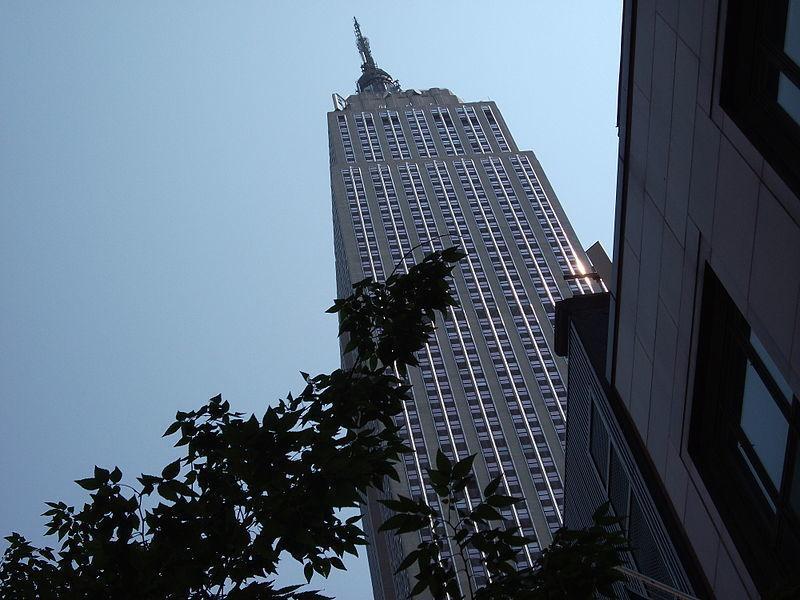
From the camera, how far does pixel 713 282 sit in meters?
15.4

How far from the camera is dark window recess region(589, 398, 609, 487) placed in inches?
1181

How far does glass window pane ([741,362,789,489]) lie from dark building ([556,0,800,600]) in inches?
1.3

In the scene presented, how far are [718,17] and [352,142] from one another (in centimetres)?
16984

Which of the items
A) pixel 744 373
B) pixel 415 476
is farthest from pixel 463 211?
pixel 744 373

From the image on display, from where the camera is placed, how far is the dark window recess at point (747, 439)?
553 inches

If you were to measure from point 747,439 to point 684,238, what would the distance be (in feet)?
10.9

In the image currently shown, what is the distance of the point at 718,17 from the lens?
13914 mm

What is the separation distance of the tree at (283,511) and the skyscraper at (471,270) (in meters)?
95.2

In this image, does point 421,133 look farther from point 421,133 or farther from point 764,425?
point 764,425

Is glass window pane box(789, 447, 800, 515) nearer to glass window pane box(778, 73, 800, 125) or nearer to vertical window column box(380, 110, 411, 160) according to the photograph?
glass window pane box(778, 73, 800, 125)

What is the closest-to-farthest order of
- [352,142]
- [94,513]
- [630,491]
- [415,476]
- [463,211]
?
[94,513] → [630,491] → [415,476] → [463,211] → [352,142]

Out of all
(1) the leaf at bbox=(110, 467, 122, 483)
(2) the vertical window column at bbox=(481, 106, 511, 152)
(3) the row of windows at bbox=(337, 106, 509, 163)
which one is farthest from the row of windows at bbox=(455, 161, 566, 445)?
(1) the leaf at bbox=(110, 467, 122, 483)

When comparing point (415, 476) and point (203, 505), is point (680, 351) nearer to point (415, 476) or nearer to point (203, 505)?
point (203, 505)

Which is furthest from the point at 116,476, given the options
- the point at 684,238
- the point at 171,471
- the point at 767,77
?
the point at 684,238
